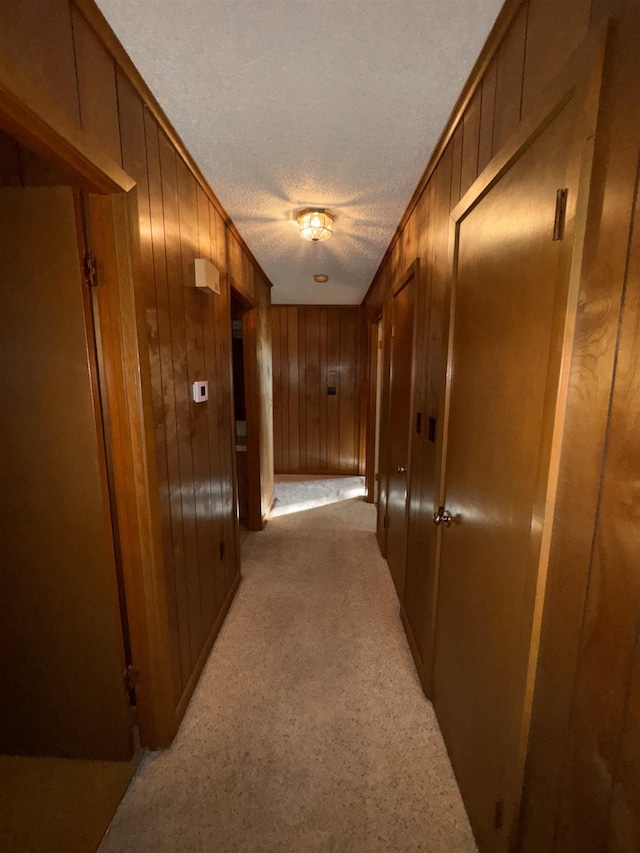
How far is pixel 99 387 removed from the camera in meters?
1.15

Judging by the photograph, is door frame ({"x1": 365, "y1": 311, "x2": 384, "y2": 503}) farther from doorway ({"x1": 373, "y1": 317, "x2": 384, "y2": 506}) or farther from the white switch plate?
the white switch plate

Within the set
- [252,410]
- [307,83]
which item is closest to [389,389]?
[252,410]

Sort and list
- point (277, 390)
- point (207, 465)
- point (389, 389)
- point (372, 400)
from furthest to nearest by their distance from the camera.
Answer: point (277, 390), point (372, 400), point (389, 389), point (207, 465)

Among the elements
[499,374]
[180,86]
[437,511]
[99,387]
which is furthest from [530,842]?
[180,86]

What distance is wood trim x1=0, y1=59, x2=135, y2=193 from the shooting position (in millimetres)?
713

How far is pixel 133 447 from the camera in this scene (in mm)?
1191

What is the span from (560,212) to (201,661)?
219 cm

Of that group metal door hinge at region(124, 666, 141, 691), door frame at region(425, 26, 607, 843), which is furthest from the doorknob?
metal door hinge at region(124, 666, 141, 691)

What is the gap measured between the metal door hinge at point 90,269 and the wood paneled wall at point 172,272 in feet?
0.41

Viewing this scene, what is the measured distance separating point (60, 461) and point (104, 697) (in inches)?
35.7

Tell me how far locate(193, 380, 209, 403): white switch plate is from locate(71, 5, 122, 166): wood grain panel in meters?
0.87

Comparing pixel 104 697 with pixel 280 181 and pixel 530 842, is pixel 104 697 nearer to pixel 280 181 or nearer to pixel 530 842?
pixel 530 842

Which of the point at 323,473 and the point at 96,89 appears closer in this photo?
the point at 96,89

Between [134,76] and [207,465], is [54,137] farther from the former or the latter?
[207,465]
